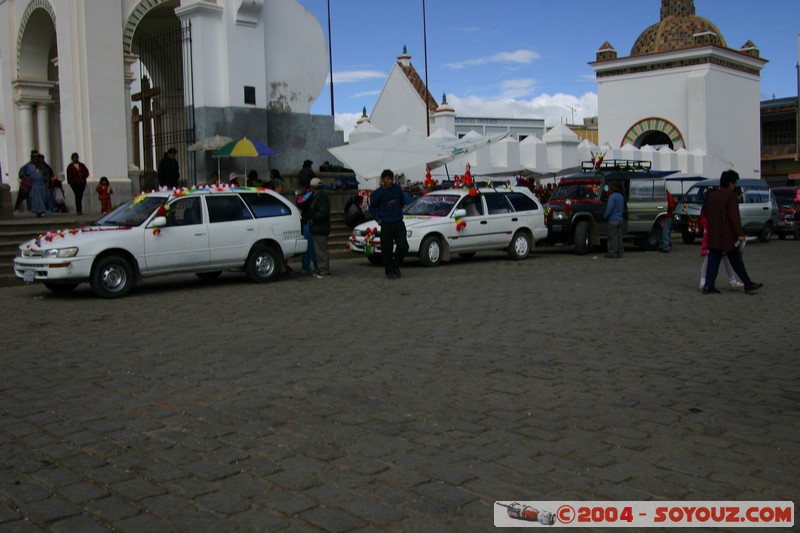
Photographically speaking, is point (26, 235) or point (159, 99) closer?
point (26, 235)

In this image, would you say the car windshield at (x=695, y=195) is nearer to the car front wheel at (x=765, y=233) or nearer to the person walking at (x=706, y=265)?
the car front wheel at (x=765, y=233)

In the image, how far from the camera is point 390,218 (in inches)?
573

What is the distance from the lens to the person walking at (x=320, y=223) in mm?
14766

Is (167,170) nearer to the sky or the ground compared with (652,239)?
nearer to the sky

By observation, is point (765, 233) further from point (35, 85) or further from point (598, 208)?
point (35, 85)

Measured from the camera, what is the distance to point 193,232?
1327cm

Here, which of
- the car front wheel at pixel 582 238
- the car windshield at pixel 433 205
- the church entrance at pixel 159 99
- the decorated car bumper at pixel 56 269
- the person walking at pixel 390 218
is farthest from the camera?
the church entrance at pixel 159 99

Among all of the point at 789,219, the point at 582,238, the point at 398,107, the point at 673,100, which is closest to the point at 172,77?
the point at 582,238

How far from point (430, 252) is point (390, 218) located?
2.47 meters

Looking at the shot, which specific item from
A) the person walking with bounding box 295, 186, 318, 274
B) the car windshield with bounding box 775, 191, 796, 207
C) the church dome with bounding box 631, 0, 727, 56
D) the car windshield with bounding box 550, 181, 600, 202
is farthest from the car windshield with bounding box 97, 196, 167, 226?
the church dome with bounding box 631, 0, 727, 56

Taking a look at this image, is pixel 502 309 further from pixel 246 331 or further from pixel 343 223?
pixel 343 223

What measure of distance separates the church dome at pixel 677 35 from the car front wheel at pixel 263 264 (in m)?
33.7

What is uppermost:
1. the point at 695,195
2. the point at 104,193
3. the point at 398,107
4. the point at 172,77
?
the point at 398,107

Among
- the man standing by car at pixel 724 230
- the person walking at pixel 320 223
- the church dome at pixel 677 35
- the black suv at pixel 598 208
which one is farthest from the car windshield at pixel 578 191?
the church dome at pixel 677 35
